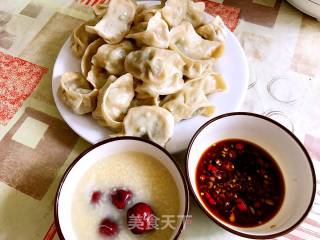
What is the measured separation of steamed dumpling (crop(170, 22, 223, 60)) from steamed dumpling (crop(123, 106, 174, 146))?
0.31m

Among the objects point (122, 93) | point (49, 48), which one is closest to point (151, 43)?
point (122, 93)

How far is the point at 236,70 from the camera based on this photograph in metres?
1.58

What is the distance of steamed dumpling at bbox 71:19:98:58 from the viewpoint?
1.64 metres

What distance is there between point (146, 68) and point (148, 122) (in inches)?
8.7

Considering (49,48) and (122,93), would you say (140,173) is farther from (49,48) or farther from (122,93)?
(49,48)

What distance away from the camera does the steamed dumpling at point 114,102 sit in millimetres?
1416

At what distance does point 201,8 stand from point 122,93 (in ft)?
1.97

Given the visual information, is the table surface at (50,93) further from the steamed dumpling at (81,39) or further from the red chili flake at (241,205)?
the steamed dumpling at (81,39)

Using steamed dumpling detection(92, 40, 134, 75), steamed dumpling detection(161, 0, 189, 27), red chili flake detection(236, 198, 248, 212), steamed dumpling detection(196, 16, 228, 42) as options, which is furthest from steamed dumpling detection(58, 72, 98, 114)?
red chili flake detection(236, 198, 248, 212)

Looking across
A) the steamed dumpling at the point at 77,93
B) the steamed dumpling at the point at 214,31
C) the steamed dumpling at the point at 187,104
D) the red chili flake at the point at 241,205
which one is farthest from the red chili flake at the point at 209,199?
the steamed dumpling at the point at 214,31

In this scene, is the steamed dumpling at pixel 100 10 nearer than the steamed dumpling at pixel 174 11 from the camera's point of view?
No

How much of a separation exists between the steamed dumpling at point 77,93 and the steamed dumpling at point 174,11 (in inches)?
18.2

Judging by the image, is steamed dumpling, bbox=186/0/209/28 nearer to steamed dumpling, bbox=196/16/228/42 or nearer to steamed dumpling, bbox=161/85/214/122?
steamed dumpling, bbox=196/16/228/42

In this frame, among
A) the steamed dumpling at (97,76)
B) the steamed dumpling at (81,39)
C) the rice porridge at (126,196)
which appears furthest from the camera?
the steamed dumpling at (81,39)
